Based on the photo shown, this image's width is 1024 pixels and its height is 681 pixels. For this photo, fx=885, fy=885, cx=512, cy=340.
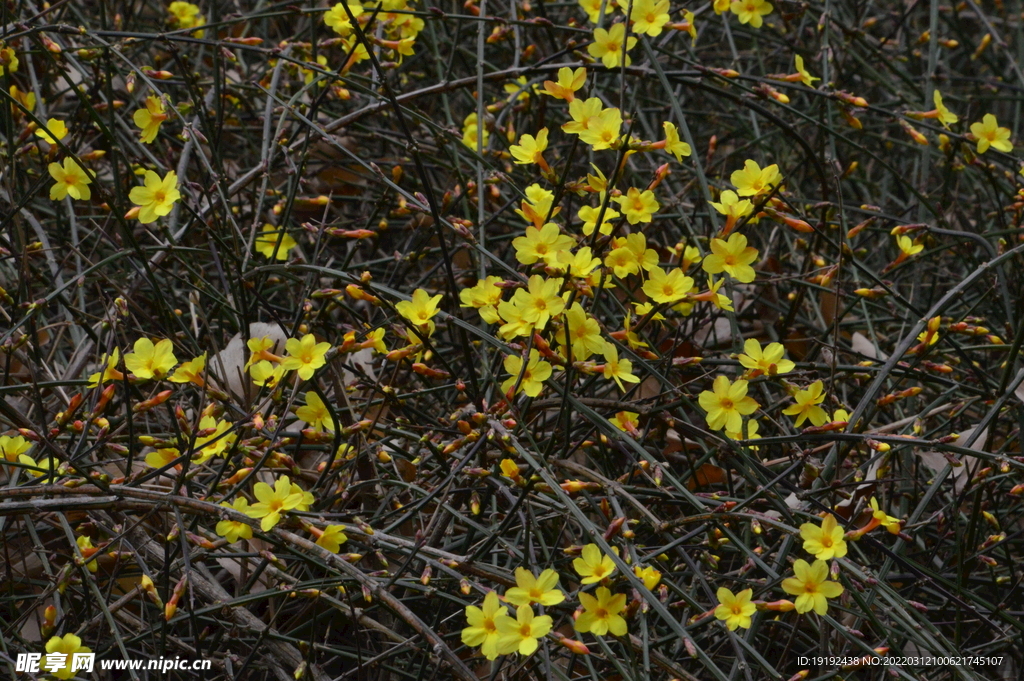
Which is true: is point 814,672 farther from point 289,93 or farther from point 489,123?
point 289,93

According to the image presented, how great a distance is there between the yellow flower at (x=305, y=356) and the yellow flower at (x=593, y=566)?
551 mm

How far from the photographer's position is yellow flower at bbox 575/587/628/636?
4.50 feet

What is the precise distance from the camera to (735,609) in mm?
1396

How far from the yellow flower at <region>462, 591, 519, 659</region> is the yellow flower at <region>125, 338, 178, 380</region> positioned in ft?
2.38

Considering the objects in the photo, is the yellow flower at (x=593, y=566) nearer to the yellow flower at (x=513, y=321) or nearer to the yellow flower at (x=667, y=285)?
the yellow flower at (x=513, y=321)

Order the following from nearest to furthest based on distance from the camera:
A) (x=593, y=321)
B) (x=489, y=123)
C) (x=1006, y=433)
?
1. (x=593, y=321)
2. (x=489, y=123)
3. (x=1006, y=433)

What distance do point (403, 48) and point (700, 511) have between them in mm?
1360

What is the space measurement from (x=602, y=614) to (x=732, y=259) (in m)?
0.72

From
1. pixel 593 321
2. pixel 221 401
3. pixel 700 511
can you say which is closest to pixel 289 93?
pixel 221 401

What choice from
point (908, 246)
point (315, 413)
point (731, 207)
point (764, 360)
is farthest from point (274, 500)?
point (908, 246)

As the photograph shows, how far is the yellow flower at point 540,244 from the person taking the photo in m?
1.58

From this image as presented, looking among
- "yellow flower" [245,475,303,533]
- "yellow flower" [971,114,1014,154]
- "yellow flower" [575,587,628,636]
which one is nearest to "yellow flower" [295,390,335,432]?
"yellow flower" [245,475,303,533]

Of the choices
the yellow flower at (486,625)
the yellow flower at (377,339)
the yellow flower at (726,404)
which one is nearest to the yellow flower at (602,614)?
the yellow flower at (486,625)

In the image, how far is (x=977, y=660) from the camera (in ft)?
5.97
